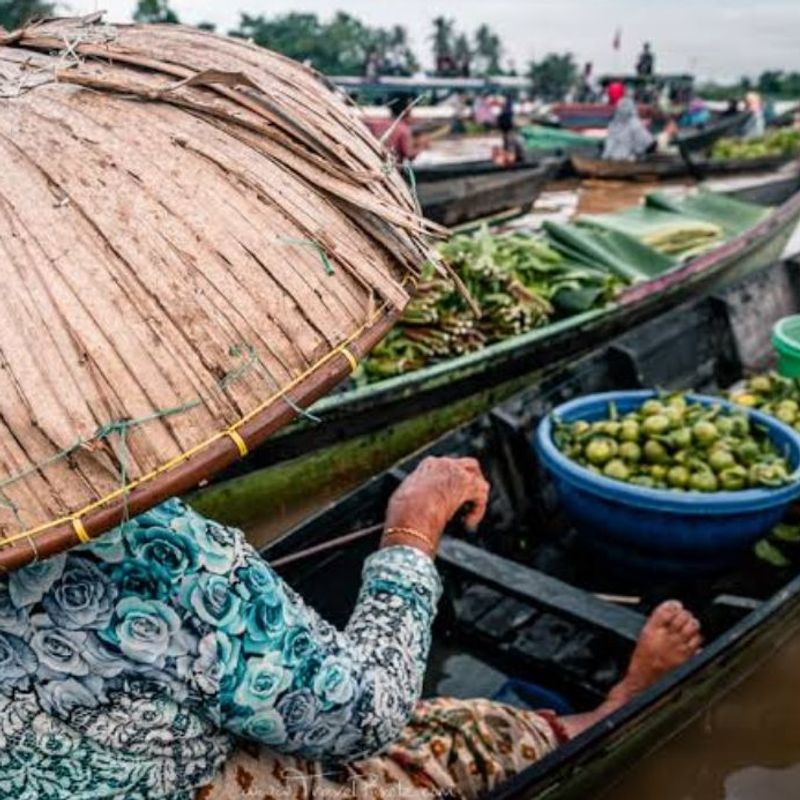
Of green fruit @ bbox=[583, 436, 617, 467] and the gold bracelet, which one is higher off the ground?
the gold bracelet

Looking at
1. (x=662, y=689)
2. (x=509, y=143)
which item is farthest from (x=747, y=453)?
(x=509, y=143)

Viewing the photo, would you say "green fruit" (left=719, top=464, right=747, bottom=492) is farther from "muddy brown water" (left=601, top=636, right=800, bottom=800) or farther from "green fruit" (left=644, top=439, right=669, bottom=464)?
"muddy brown water" (left=601, top=636, right=800, bottom=800)

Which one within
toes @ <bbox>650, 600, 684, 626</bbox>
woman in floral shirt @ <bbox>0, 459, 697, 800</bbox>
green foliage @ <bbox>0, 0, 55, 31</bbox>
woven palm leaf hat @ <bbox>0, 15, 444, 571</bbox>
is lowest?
toes @ <bbox>650, 600, 684, 626</bbox>

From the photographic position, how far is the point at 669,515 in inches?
113

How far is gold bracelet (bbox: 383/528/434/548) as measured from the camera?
1.91 meters

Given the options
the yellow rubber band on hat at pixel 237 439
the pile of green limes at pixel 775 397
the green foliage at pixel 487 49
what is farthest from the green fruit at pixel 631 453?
the green foliage at pixel 487 49

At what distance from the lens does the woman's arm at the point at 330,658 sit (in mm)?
1341

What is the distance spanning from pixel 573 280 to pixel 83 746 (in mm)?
4631

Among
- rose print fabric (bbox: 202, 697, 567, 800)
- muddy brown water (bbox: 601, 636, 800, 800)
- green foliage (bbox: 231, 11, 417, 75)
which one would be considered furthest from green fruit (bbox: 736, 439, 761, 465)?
green foliage (bbox: 231, 11, 417, 75)

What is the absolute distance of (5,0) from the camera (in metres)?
25.8

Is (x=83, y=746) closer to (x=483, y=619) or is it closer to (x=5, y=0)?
(x=483, y=619)

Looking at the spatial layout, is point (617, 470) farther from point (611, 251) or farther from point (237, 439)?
point (611, 251)

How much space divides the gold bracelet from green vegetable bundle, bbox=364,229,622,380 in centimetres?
252

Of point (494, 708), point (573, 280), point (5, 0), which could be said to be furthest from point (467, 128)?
point (494, 708)
